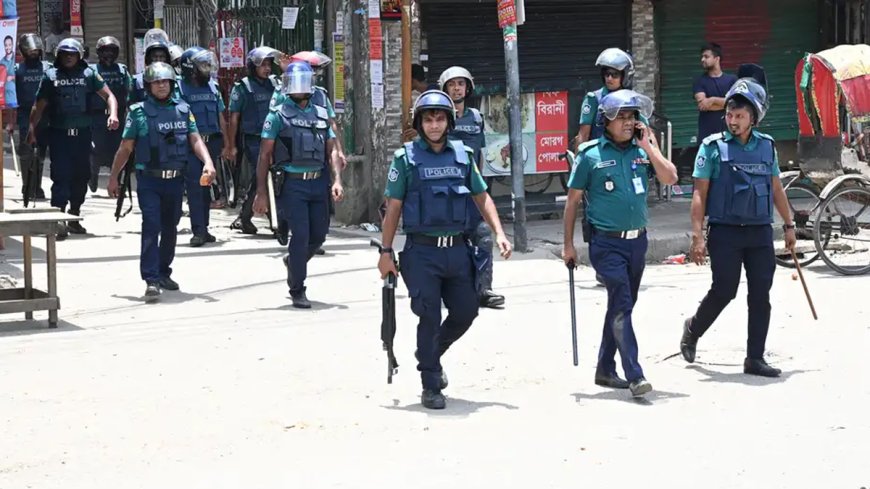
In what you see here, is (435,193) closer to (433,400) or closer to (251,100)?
(433,400)

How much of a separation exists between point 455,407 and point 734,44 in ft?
35.3

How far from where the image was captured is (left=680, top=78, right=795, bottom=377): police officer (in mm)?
8719

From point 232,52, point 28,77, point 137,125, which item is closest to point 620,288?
point 137,125

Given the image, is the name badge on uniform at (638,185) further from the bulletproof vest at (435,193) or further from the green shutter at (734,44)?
the green shutter at (734,44)

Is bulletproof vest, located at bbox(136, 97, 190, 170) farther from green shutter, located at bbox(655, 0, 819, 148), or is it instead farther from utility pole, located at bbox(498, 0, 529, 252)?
green shutter, located at bbox(655, 0, 819, 148)

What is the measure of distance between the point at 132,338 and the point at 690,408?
13.3ft

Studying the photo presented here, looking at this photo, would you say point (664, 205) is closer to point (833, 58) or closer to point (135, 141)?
point (833, 58)

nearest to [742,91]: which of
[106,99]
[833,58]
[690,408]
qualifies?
[690,408]

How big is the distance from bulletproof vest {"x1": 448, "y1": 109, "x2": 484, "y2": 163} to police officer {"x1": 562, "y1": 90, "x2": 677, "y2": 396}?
2919 mm

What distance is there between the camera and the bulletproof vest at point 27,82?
16656 millimetres

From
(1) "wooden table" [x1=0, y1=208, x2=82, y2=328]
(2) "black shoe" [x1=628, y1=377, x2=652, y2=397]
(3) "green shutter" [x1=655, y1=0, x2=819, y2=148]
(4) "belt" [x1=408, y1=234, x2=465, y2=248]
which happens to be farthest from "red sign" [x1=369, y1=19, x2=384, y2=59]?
(2) "black shoe" [x1=628, y1=377, x2=652, y2=397]

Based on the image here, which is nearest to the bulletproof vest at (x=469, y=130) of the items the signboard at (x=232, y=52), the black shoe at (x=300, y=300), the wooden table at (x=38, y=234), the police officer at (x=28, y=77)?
the black shoe at (x=300, y=300)

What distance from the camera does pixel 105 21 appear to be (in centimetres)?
2439

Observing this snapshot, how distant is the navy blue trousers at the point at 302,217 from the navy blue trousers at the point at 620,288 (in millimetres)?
3203
